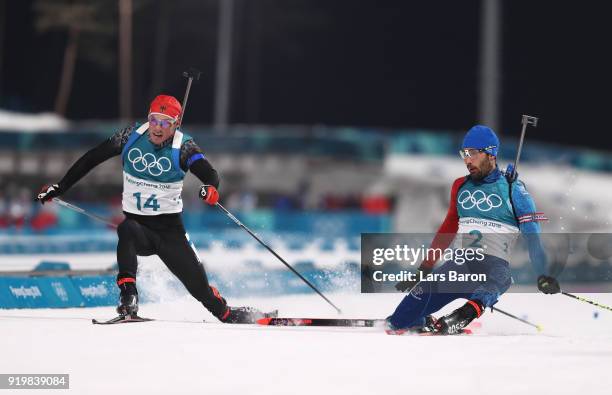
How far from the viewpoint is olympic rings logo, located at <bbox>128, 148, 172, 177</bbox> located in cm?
925

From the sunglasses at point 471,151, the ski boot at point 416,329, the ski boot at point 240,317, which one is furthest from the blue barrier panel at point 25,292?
the sunglasses at point 471,151

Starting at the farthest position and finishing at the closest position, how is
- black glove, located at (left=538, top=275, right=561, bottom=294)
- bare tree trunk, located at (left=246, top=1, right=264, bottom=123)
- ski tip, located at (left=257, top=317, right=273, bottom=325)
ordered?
bare tree trunk, located at (left=246, top=1, right=264, bottom=123) < ski tip, located at (left=257, top=317, right=273, bottom=325) < black glove, located at (left=538, top=275, right=561, bottom=294)

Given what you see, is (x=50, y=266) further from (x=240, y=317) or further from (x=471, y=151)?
(x=471, y=151)

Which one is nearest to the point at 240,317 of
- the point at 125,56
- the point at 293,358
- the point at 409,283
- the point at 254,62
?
the point at 409,283

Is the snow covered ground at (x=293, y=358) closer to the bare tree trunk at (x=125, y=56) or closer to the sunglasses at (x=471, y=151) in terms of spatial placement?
the sunglasses at (x=471, y=151)

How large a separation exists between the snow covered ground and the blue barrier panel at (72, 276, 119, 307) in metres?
0.86

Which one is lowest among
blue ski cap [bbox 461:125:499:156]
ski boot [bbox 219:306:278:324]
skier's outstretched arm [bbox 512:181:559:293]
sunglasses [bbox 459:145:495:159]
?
ski boot [bbox 219:306:278:324]

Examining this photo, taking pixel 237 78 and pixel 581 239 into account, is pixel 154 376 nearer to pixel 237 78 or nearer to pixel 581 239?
pixel 581 239

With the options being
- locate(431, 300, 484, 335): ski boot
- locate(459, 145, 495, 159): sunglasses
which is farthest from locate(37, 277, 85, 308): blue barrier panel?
locate(459, 145, 495, 159): sunglasses

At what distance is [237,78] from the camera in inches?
2758

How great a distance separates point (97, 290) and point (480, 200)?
15.0 feet

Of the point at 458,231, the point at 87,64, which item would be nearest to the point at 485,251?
the point at 458,231

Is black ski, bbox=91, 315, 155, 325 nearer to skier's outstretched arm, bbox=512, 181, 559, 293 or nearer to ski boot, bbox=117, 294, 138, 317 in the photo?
ski boot, bbox=117, 294, 138, 317

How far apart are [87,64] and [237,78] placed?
953 centimetres
